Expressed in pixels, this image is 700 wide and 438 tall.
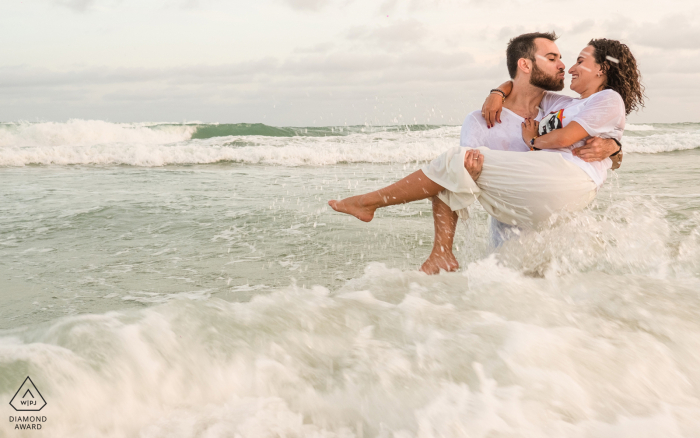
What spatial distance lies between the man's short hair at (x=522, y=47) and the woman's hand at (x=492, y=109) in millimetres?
273

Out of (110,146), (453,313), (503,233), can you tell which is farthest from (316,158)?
(453,313)

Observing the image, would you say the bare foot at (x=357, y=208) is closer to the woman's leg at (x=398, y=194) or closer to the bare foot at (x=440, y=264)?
the woman's leg at (x=398, y=194)

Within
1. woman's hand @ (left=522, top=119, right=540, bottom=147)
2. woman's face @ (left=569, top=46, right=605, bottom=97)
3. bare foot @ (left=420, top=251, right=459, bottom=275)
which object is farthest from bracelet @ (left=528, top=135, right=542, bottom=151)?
bare foot @ (left=420, top=251, right=459, bottom=275)

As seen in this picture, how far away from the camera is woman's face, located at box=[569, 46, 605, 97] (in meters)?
3.26

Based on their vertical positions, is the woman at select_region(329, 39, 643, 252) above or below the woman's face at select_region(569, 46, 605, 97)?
below

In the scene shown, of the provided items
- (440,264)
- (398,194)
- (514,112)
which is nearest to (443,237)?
(440,264)

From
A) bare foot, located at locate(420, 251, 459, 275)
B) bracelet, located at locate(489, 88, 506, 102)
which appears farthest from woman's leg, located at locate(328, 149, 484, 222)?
bracelet, located at locate(489, 88, 506, 102)

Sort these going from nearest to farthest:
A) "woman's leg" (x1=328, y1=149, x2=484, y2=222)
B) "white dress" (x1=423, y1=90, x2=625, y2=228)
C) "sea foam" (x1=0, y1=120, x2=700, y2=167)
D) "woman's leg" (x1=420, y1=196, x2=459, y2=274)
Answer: "white dress" (x1=423, y1=90, x2=625, y2=228) → "woman's leg" (x1=328, y1=149, x2=484, y2=222) → "woman's leg" (x1=420, y1=196, x2=459, y2=274) → "sea foam" (x1=0, y1=120, x2=700, y2=167)

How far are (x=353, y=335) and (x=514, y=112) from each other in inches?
85.7

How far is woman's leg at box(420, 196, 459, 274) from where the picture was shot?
11.0ft

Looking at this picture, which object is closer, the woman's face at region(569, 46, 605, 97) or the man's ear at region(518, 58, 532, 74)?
the woman's face at region(569, 46, 605, 97)

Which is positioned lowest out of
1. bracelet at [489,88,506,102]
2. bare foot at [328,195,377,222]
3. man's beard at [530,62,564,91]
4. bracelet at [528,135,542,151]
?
bare foot at [328,195,377,222]

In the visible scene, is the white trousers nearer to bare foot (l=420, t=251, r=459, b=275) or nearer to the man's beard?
bare foot (l=420, t=251, r=459, b=275)

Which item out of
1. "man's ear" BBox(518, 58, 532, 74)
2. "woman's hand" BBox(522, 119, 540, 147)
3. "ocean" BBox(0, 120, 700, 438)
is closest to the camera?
"ocean" BBox(0, 120, 700, 438)
